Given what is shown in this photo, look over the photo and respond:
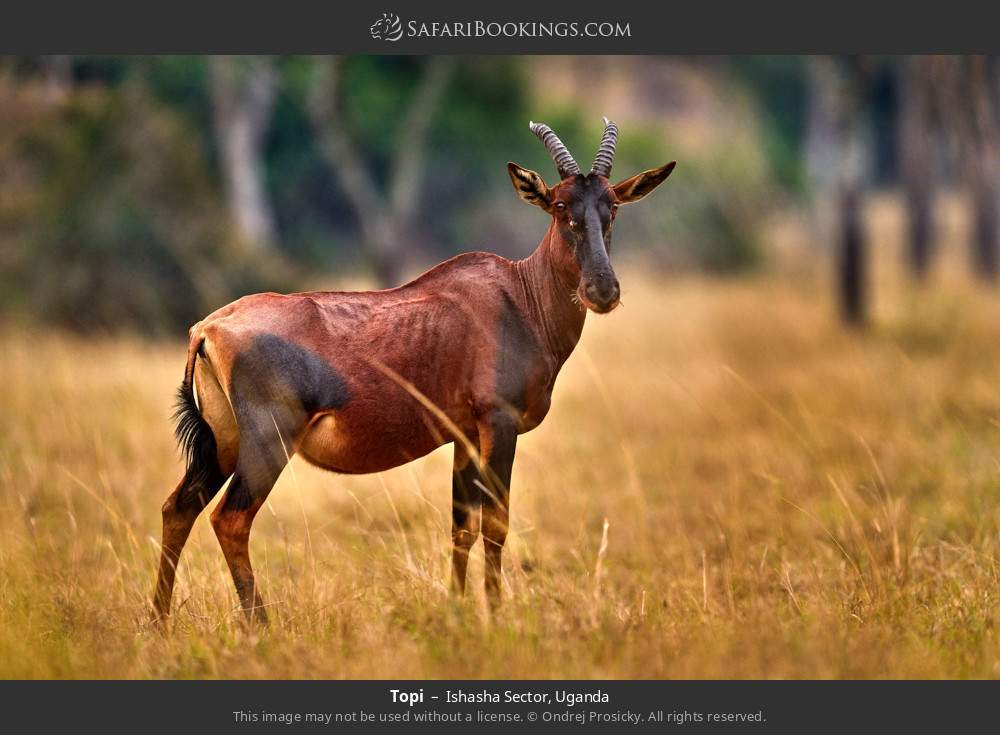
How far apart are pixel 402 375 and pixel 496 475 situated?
2.37 ft

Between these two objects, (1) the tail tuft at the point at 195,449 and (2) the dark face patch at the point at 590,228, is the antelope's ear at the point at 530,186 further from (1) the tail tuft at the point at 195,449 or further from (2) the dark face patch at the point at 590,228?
(1) the tail tuft at the point at 195,449

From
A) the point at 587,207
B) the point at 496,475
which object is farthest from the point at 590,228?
the point at 496,475

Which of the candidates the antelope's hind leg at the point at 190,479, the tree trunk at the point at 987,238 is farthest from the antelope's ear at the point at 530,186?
the tree trunk at the point at 987,238

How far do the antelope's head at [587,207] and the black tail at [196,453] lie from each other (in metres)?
2.07

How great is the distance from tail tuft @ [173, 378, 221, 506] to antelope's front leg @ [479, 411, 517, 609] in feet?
4.66

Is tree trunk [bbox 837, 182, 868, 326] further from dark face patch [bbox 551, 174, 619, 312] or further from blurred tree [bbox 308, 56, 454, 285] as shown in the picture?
dark face patch [bbox 551, 174, 619, 312]

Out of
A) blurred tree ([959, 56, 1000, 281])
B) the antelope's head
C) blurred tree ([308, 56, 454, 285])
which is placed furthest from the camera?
blurred tree ([308, 56, 454, 285])

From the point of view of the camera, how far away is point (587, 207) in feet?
20.0

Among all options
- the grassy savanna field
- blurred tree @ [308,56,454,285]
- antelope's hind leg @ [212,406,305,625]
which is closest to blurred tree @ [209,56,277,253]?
blurred tree @ [308,56,454,285]

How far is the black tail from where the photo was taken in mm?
6094

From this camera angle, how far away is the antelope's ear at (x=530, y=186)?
618 centimetres

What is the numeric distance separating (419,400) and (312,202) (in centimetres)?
2388

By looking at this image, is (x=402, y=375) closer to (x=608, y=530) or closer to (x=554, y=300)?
(x=554, y=300)

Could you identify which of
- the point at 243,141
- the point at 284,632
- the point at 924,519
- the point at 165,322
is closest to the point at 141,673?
the point at 284,632
